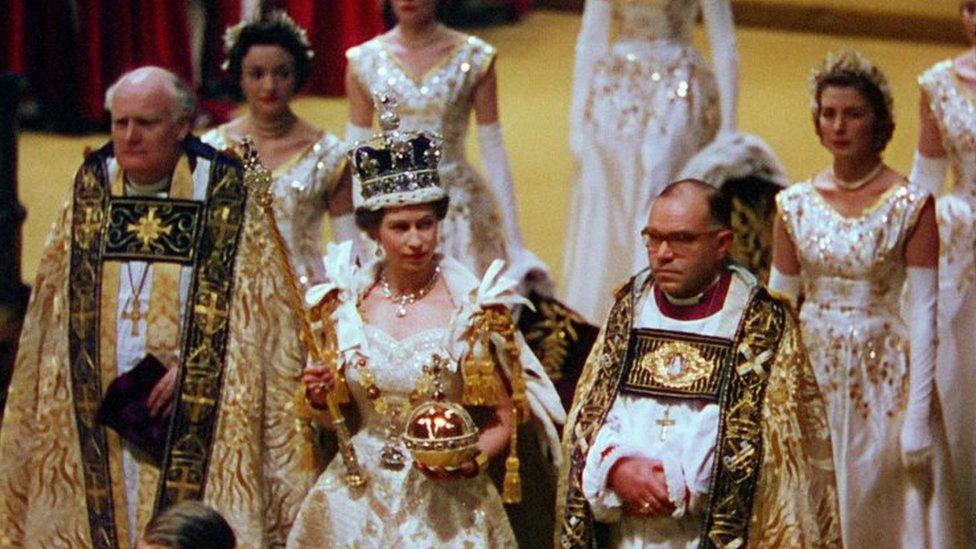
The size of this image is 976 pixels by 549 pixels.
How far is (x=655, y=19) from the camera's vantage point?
8.85 metres

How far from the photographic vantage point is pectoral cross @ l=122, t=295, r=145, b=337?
6625mm

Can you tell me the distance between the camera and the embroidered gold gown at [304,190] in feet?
24.7

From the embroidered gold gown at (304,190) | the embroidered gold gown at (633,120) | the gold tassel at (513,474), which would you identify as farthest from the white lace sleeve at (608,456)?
the embroidered gold gown at (633,120)

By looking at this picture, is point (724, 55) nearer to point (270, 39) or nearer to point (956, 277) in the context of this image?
point (956, 277)

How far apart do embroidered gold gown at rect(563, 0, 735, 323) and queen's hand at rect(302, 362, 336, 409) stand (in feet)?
9.39

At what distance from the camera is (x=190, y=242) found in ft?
21.8

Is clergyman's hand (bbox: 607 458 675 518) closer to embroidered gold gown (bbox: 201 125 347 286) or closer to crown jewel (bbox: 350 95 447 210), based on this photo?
crown jewel (bbox: 350 95 447 210)

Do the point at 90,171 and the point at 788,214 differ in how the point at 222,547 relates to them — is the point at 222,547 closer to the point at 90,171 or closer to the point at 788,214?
the point at 90,171

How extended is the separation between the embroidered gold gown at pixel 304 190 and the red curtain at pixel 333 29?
16.5 ft

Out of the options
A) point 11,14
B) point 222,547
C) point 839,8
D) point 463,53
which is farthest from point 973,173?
point 839,8

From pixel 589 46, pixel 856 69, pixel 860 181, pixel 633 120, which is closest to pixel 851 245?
pixel 860 181

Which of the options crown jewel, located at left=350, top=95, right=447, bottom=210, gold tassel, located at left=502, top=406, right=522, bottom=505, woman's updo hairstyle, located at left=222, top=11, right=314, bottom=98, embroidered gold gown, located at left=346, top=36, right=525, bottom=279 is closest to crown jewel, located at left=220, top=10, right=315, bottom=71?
woman's updo hairstyle, located at left=222, top=11, right=314, bottom=98

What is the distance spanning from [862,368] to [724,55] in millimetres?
2106

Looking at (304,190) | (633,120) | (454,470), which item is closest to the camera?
(454,470)
